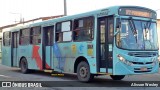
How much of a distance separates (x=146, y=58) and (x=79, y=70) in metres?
3.13

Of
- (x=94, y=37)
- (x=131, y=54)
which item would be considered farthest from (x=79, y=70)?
(x=131, y=54)

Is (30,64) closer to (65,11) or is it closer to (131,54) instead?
(131,54)

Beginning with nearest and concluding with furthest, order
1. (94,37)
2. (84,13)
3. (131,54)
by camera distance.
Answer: (131,54), (94,37), (84,13)

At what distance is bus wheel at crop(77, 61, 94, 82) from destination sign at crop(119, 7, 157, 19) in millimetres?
2834

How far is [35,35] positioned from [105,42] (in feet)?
21.5

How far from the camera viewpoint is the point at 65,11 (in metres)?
28.1

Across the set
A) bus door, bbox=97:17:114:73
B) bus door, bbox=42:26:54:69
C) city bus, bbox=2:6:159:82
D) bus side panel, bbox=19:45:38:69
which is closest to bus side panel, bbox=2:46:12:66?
bus side panel, bbox=19:45:38:69

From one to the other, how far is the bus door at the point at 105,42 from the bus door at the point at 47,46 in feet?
14.0

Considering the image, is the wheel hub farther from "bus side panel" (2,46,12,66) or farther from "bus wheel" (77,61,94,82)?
"bus side panel" (2,46,12,66)

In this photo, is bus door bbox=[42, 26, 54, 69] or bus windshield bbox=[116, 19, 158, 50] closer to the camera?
bus windshield bbox=[116, 19, 158, 50]

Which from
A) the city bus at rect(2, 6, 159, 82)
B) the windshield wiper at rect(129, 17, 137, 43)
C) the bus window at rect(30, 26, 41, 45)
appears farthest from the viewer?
the bus window at rect(30, 26, 41, 45)

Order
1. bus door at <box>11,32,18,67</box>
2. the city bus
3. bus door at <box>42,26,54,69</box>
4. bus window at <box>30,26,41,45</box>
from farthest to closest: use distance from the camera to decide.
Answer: bus door at <box>11,32,18,67</box> < bus window at <box>30,26,41,45</box> < bus door at <box>42,26,54,69</box> < the city bus

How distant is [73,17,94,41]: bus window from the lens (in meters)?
13.5

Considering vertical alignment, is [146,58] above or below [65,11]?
below
